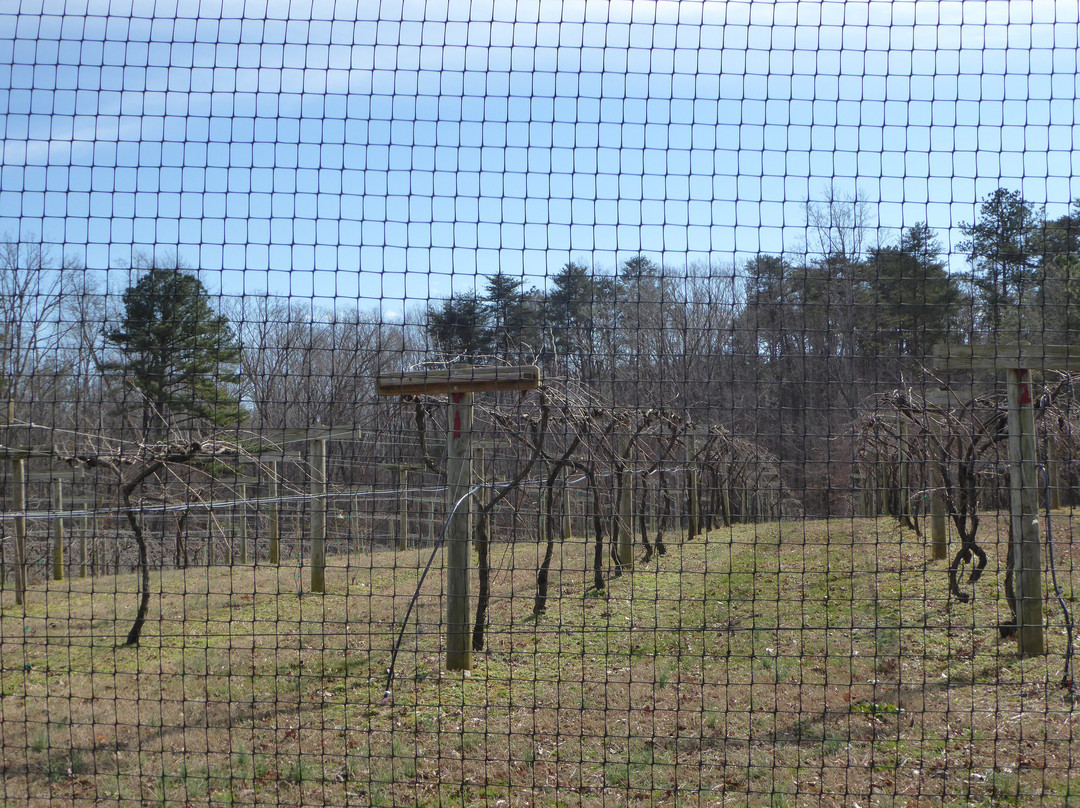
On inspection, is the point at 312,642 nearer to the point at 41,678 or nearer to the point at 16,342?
the point at 41,678

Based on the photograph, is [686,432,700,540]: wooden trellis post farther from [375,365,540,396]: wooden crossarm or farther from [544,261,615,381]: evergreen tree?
[544,261,615,381]: evergreen tree

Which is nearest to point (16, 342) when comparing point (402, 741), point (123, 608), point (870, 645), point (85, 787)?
point (85, 787)

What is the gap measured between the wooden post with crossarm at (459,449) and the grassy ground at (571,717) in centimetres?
24

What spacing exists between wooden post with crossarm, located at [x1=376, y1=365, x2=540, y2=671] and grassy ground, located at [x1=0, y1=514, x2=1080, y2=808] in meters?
0.24

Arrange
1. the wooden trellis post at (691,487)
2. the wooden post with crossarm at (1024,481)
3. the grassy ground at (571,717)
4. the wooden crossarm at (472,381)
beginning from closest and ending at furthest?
the grassy ground at (571,717), the wooden crossarm at (472,381), the wooden post with crossarm at (1024,481), the wooden trellis post at (691,487)

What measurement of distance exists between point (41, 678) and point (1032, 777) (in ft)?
20.1

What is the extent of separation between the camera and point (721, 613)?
729cm

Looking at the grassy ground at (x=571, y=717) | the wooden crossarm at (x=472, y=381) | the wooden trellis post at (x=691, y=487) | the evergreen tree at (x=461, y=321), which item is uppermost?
the evergreen tree at (x=461, y=321)

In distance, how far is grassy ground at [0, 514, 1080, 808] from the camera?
3312 millimetres

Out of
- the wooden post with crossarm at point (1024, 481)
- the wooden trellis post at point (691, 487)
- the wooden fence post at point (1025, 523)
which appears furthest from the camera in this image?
the wooden trellis post at point (691, 487)

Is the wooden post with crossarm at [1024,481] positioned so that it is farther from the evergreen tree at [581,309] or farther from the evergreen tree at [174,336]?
the evergreen tree at [174,336]

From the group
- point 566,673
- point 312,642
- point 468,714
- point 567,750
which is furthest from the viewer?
point 312,642

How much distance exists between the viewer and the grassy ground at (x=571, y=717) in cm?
331

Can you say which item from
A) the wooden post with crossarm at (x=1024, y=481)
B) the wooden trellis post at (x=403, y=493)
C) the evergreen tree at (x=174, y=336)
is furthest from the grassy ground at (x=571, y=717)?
the evergreen tree at (x=174, y=336)
